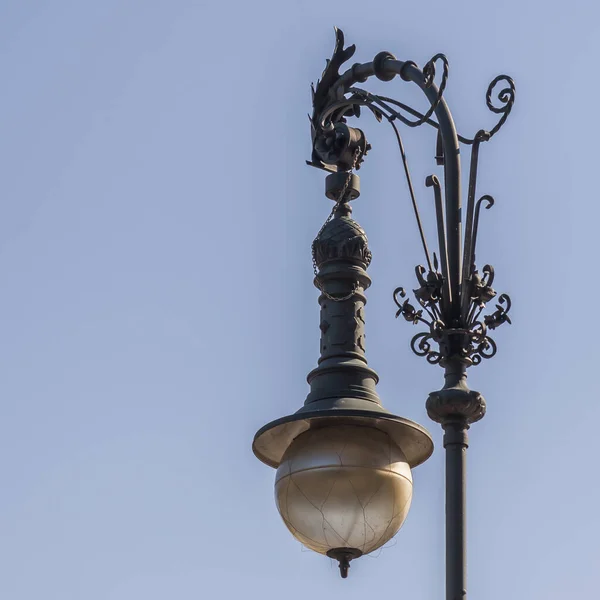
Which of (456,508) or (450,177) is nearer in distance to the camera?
(456,508)

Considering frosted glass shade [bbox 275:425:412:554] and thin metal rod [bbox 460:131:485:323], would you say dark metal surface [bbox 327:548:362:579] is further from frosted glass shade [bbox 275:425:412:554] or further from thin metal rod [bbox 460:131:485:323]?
thin metal rod [bbox 460:131:485:323]

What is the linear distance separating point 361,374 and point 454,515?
1.31 m

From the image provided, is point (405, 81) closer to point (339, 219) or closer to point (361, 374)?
point (339, 219)

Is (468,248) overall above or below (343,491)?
above

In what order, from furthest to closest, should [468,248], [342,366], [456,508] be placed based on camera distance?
[342,366]
[468,248]
[456,508]

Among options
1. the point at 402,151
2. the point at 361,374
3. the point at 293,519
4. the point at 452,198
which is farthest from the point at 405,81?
the point at 293,519

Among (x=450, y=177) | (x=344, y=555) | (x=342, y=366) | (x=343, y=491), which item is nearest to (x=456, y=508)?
(x=343, y=491)

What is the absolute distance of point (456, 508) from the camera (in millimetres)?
8789

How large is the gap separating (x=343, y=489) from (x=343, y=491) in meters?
0.01

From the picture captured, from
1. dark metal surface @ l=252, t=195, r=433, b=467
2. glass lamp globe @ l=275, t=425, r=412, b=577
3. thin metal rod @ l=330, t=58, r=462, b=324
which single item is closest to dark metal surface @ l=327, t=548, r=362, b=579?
glass lamp globe @ l=275, t=425, r=412, b=577

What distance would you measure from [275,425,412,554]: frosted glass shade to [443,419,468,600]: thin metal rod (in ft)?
1.72

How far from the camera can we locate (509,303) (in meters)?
9.36

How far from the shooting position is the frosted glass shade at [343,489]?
9203 mm

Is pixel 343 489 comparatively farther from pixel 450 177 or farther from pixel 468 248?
pixel 450 177
